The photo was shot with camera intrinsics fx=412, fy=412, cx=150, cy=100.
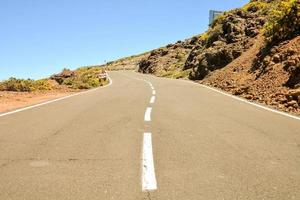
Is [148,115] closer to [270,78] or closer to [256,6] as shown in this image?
[270,78]

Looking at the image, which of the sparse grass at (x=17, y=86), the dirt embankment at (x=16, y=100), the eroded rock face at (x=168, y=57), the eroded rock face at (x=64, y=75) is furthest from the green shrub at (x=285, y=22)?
the eroded rock face at (x=168, y=57)

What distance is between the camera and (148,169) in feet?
18.2

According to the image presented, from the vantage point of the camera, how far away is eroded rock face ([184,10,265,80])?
3133cm

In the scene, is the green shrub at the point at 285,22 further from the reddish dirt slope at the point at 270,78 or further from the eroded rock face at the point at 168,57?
the eroded rock face at the point at 168,57

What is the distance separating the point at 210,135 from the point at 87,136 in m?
2.38

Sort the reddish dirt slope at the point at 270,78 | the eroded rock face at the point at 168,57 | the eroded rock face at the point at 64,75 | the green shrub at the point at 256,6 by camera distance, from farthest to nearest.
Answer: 1. the eroded rock face at the point at 168,57
2. the green shrub at the point at 256,6
3. the eroded rock face at the point at 64,75
4. the reddish dirt slope at the point at 270,78

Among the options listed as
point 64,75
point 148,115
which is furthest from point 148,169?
point 64,75

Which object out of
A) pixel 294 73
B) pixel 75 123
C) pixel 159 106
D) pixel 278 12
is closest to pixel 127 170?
pixel 75 123

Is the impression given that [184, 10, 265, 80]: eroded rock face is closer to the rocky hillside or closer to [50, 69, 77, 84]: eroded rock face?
the rocky hillside

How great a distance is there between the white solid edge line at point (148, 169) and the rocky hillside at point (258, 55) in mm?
7050

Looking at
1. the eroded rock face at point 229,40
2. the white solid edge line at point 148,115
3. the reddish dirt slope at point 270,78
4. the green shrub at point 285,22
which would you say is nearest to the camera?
the white solid edge line at point 148,115

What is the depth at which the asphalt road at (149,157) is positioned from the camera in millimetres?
4742

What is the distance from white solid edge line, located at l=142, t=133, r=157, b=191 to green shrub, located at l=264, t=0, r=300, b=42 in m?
16.9

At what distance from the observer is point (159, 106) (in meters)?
13.0
